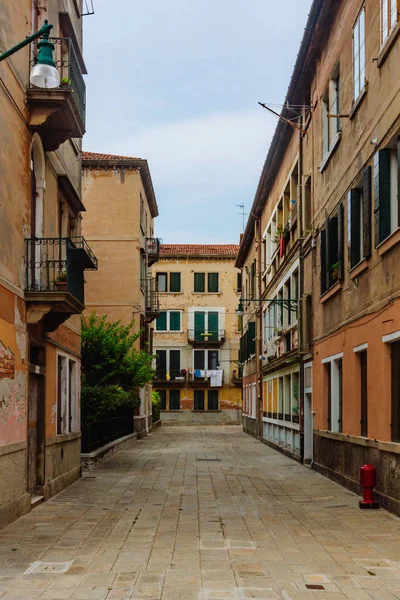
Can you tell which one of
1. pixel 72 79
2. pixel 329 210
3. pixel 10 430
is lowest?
pixel 10 430

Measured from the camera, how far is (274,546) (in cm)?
943

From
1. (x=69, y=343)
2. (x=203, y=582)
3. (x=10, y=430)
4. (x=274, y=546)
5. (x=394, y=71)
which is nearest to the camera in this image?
(x=203, y=582)

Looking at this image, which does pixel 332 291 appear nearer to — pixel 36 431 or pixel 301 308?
pixel 301 308

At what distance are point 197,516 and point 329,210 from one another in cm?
831

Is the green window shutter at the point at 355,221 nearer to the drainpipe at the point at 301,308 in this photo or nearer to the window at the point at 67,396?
the window at the point at 67,396

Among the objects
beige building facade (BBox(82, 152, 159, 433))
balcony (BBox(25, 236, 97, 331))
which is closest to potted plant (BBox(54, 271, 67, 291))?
balcony (BBox(25, 236, 97, 331))

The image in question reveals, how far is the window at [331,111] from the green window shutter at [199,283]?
43525 millimetres

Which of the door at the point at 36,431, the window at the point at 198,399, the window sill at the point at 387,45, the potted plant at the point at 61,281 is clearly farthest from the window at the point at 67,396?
the window at the point at 198,399

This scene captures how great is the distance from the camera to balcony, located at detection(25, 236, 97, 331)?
12.3 m

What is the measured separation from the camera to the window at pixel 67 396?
1587cm

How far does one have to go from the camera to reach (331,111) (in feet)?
59.4

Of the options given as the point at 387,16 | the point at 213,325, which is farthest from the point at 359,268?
the point at 213,325

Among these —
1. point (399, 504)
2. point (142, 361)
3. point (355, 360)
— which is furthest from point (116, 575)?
point (142, 361)

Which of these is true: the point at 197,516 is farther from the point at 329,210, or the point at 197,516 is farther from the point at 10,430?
the point at 329,210
